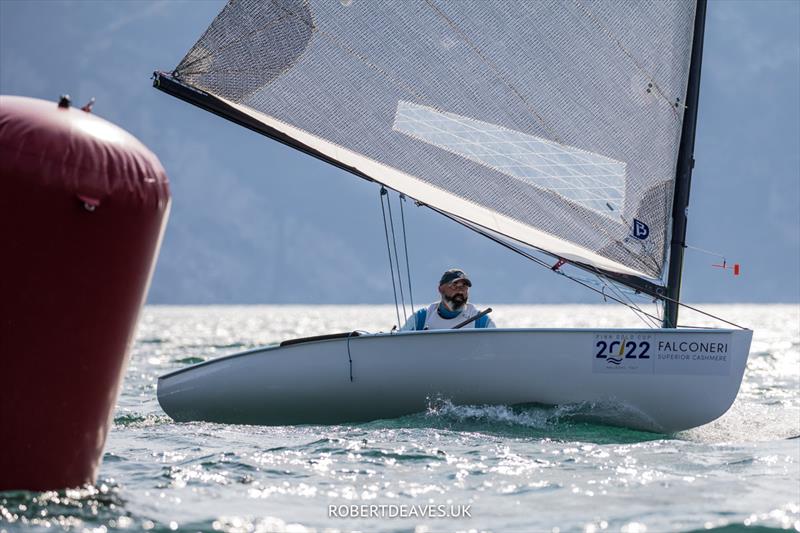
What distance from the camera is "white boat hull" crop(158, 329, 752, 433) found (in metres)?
7.40

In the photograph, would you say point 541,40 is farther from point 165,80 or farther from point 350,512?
point 350,512

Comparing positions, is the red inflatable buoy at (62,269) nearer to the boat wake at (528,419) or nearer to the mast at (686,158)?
the boat wake at (528,419)

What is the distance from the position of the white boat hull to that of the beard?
2.85 feet

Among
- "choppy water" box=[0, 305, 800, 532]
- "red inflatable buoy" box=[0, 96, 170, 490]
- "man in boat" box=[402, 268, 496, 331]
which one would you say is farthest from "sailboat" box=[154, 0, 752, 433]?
"red inflatable buoy" box=[0, 96, 170, 490]

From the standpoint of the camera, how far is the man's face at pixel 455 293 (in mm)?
8383

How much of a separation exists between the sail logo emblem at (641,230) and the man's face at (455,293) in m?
1.34

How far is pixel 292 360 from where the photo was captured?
7.99 meters

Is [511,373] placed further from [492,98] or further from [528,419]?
[492,98]

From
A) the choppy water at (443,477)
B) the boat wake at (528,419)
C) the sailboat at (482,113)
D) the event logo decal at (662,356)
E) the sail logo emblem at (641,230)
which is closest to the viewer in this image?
the choppy water at (443,477)

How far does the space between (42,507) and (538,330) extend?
389cm

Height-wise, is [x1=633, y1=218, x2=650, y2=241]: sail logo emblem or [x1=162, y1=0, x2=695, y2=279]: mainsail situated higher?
[x1=162, y1=0, x2=695, y2=279]: mainsail

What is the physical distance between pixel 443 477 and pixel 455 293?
2.93 metres

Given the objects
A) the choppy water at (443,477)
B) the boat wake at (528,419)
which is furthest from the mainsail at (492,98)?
the choppy water at (443,477)

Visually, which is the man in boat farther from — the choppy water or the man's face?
the choppy water
